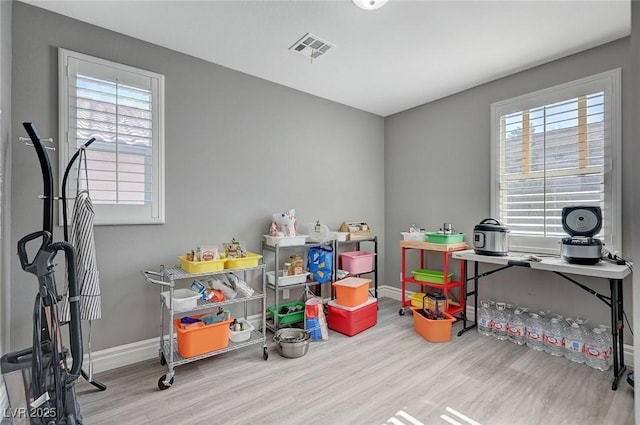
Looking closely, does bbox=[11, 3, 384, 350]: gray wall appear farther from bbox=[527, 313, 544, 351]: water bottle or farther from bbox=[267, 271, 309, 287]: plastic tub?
bbox=[527, 313, 544, 351]: water bottle

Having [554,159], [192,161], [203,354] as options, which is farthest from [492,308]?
[192,161]

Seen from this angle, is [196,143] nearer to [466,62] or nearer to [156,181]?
[156,181]

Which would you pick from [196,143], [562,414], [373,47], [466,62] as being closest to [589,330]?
[562,414]

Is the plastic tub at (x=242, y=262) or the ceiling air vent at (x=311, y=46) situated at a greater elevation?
the ceiling air vent at (x=311, y=46)

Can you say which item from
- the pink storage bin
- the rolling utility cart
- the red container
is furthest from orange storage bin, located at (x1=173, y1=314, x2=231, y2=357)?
the rolling utility cart

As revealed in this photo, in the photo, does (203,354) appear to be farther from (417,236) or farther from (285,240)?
(417,236)

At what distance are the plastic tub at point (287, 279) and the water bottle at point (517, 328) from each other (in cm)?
198

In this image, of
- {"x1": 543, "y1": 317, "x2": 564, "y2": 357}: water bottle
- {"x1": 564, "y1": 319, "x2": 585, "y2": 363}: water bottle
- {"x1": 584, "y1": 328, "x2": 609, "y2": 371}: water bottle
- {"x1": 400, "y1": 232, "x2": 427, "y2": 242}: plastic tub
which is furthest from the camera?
{"x1": 400, "y1": 232, "x2": 427, "y2": 242}: plastic tub

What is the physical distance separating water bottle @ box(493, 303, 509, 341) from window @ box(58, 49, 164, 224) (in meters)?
3.20

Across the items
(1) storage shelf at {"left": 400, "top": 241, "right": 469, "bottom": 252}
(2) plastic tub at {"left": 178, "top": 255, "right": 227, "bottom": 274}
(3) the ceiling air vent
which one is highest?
(3) the ceiling air vent

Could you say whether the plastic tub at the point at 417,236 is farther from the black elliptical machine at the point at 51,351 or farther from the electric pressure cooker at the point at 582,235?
the black elliptical machine at the point at 51,351

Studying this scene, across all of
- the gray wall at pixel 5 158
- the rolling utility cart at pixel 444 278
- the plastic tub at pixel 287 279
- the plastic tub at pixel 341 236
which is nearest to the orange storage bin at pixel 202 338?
the plastic tub at pixel 287 279

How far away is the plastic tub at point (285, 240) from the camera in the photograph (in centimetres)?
296

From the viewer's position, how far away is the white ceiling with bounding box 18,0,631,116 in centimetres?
208
